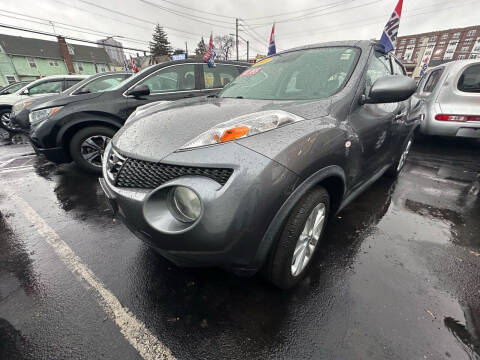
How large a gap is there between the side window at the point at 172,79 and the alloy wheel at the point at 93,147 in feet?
3.72

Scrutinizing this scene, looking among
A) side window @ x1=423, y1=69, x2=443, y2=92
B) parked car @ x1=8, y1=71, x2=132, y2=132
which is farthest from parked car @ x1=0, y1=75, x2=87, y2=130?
side window @ x1=423, y1=69, x2=443, y2=92

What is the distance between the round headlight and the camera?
1164 millimetres

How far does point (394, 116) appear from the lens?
7.91ft

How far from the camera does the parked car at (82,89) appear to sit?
167 inches

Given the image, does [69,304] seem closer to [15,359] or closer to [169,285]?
[15,359]

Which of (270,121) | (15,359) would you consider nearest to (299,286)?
(270,121)

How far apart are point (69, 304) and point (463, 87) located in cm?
665

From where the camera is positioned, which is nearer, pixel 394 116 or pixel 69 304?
pixel 69 304

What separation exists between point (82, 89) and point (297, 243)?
201 inches

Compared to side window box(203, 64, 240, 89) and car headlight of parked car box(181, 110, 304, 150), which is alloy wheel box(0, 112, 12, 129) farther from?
car headlight of parked car box(181, 110, 304, 150)

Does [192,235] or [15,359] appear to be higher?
→ [192,235]

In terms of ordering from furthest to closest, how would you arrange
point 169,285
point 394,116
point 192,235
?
point 394,116
point 169,285
point 192,235

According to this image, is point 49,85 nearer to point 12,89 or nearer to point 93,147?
point 12,89

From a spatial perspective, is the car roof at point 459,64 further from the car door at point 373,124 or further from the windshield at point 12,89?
the windshield at point 12,89
